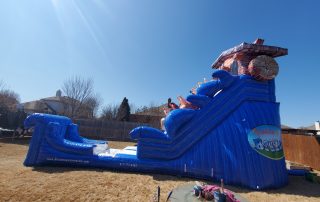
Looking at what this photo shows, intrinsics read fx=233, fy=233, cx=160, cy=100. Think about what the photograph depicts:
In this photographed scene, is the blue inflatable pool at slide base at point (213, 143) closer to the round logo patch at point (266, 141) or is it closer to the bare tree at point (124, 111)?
the round logo patch at point (266, 141)

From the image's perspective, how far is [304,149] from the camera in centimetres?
1030

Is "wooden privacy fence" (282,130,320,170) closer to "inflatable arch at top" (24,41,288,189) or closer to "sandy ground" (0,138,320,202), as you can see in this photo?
"sandy ground" (0,138,320,202)

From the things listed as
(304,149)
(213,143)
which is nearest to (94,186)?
(213,143)

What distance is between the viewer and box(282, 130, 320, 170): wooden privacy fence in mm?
9311

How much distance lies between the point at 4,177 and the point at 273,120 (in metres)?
6.87

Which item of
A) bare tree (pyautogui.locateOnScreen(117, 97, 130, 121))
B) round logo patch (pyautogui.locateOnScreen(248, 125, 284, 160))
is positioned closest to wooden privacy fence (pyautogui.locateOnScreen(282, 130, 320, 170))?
round logo patch (pyautogui.locateOnScreen(248, 125, 284, 160))

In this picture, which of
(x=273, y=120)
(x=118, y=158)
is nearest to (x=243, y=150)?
(x=273, y=120)

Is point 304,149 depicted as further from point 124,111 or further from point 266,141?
point 124,111

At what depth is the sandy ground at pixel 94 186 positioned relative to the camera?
450 centimetres

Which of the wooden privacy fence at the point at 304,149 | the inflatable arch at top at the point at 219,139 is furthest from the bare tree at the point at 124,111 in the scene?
the inflatable arch at top at the point at 219,139

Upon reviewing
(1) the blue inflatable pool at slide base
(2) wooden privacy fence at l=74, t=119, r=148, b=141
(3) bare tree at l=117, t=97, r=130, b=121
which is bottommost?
(1) the blue inflatable pool at slide base

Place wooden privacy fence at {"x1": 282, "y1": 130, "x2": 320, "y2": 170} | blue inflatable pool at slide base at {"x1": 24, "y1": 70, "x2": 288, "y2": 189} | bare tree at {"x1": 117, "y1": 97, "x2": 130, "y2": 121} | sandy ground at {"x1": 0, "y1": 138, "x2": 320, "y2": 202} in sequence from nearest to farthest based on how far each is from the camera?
sandy ground at {"x1": 0, "y1": 138, "x2": 320, "y2": 202}
blue inflatable pool at slide base at {"x1": 24, "y1": 70, "x2": 288, "y2": 189}
wooden privacy fence at {"x1": 282, "y1": 130, "x2": 320, "y2": 170}
bare tree at {"x1": 117, "y1": 97, "x2": 130, "y2": 121}

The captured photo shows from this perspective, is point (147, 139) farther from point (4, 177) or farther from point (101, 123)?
point (101, 123)

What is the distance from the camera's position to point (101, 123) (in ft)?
66.6
